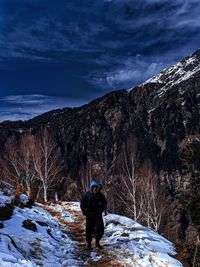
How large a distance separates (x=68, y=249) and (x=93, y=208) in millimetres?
1482

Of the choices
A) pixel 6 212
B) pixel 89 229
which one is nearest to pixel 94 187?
pixel 89 229

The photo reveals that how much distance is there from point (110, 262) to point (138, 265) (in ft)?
2.52

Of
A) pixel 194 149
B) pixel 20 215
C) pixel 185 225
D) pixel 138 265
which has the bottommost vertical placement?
pixel 185 225

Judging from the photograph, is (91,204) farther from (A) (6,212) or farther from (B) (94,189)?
(A) (6,212)

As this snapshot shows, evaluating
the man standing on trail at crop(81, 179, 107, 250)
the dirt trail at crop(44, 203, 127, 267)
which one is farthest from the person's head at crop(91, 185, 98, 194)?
the dirt trail at crop(44, 203, 127, 267)

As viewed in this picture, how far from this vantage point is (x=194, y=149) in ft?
70.0

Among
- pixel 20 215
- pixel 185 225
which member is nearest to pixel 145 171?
pixel 20 215

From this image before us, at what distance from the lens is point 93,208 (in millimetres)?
13570

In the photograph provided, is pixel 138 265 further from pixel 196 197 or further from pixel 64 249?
pixel 196 197

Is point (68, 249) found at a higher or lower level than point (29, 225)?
lower

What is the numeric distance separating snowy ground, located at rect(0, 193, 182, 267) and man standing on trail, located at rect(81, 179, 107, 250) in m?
0.61

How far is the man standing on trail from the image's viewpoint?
13500 mm

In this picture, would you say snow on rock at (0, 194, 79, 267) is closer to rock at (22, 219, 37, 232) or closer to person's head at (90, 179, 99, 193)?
rock at (22, 219, 37, 232)

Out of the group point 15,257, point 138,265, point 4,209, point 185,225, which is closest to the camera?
point 15,257
